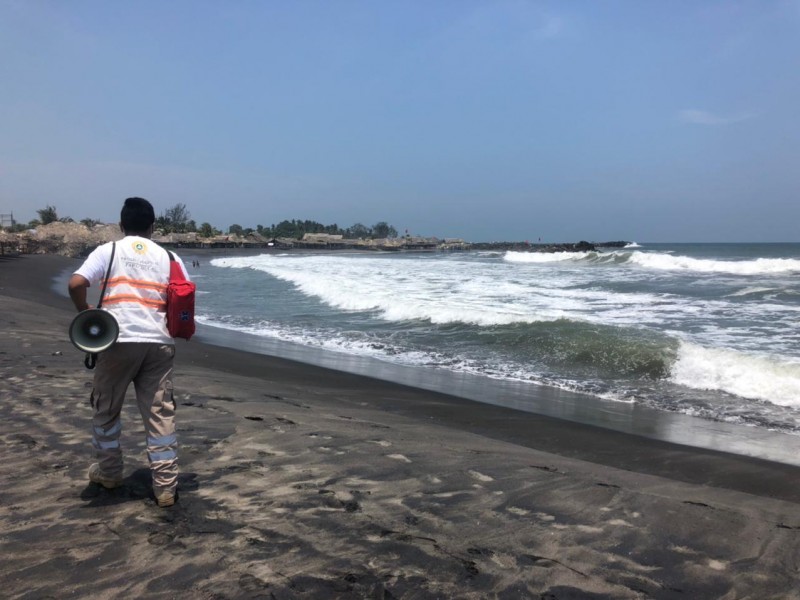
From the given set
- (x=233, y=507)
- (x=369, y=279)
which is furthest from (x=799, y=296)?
(x=233, y=507)

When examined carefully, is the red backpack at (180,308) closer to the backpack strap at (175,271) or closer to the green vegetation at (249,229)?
the backpack strap at (175,271)

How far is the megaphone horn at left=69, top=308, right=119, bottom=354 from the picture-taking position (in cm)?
297

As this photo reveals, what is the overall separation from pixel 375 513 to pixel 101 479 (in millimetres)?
1640

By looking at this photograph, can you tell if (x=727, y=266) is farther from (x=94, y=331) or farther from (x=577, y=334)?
(x=94, y=331)

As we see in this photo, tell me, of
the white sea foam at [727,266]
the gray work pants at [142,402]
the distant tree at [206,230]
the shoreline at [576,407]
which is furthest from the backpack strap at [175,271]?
the distant tree at [206,230]

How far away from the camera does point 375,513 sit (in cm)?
333

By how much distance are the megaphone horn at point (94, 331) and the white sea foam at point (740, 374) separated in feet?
26.9

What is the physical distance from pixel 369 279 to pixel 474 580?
24694 mm

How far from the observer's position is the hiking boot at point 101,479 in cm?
333

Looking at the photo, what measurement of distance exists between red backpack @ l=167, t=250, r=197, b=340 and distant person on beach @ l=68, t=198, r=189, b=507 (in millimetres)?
54

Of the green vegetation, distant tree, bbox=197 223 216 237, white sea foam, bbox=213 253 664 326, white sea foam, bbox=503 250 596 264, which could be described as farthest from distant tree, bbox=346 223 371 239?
white sea foam, bbox=213 253 664 326

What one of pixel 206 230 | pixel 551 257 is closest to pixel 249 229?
pixel 206 230

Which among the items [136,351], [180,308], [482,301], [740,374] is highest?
[180,308]

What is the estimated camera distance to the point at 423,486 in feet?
12.5
